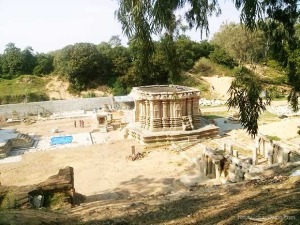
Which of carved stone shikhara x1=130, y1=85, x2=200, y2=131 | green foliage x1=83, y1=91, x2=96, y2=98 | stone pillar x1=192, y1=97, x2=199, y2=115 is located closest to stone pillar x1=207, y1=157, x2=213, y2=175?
carved stone shikhara x1=130, y1=85, x2=200, y2=131

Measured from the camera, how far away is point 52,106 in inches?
1339

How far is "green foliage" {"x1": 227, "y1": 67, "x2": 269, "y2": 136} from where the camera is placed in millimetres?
6566

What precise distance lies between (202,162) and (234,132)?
765 centimetres

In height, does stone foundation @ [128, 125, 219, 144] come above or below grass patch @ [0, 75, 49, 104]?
below

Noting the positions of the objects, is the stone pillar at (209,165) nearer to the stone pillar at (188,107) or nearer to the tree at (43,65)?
the stone pillar at (188,107)

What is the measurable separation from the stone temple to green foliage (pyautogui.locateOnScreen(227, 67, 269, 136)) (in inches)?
479

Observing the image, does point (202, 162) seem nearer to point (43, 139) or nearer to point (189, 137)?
point (189, 137)

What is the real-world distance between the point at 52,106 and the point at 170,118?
60.5 feet

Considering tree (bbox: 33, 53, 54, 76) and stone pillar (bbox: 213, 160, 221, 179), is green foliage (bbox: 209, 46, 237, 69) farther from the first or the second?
stone pillar (bbox: 213, 160, 221, 179)

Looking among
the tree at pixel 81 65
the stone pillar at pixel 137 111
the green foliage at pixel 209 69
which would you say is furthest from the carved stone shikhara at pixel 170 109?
the green foliage at pixel 209 69

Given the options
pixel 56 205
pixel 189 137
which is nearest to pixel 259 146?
pixel 189 137

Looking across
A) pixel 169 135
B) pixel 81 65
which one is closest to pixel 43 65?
pixel 81 65

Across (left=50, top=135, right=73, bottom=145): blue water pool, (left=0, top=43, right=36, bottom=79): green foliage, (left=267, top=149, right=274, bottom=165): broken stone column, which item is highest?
(left=0, top=43, right=36, bottom=79): green foliage

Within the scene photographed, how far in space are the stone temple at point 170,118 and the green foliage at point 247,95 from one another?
1217cm
